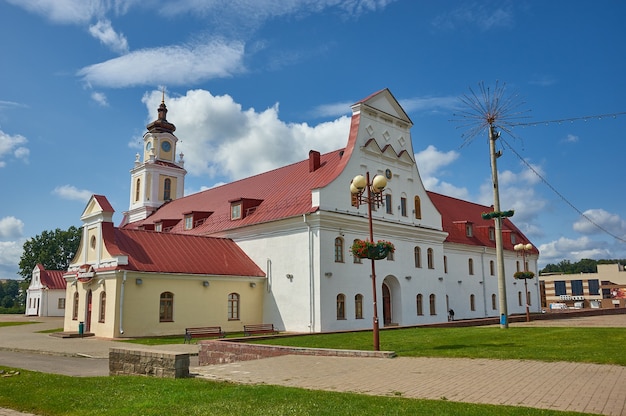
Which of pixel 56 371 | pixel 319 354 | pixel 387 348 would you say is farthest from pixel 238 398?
pixel 56 371

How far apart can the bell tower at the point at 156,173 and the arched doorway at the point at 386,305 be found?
93.0ft

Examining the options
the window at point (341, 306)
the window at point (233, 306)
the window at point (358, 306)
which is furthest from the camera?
the window at point (233, 306)

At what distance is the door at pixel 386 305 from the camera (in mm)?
34875

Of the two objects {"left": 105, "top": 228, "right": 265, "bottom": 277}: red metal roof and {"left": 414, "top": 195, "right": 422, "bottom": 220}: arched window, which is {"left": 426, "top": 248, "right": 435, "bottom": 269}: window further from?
{"left": 105, "top": 228, "right": 265, "bottom": 277}: red metal roof

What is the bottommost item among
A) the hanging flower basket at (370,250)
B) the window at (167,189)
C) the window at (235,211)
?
the hanging flower basket at (370,250)

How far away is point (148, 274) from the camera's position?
96.0 ft

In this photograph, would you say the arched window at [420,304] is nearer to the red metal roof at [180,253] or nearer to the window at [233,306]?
the red metal roof at [180,253]

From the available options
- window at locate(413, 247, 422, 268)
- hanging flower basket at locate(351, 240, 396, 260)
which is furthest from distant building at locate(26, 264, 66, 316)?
hanging flower basket at locate(351, 240, 396, 260)

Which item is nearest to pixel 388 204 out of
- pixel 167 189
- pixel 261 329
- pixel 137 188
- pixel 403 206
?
pixel 403 206

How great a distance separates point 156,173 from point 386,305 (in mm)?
29926

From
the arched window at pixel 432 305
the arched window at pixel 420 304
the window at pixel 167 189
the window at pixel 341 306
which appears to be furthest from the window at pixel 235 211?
the window at pixel 167 189

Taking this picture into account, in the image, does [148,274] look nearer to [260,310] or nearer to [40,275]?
[260,310]

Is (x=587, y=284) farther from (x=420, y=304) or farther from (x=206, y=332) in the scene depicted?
(x=206, y=332)

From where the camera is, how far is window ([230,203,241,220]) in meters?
36.9
